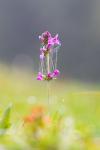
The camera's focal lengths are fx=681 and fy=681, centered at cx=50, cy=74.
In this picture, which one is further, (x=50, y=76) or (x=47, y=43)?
(x=50, y=76)

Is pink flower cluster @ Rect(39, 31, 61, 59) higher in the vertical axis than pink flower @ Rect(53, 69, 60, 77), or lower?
higher

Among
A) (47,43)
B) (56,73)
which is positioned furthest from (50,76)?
(47,43)

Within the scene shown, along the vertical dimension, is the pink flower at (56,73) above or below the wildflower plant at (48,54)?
below

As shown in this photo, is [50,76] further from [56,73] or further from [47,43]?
[47,43]

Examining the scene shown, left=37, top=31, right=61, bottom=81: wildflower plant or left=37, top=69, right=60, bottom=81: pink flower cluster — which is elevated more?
left=37, top=31, right=61, bottom=81: wildflower plant

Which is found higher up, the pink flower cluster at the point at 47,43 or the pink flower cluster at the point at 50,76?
the pink flower cluster at the point at 47,43

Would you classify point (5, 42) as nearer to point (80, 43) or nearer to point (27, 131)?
point (80, 43)

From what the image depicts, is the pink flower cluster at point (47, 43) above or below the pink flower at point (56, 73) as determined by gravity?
above

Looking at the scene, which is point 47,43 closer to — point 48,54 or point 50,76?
point 48,54

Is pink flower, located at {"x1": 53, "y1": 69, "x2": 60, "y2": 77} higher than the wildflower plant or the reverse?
the reverse
